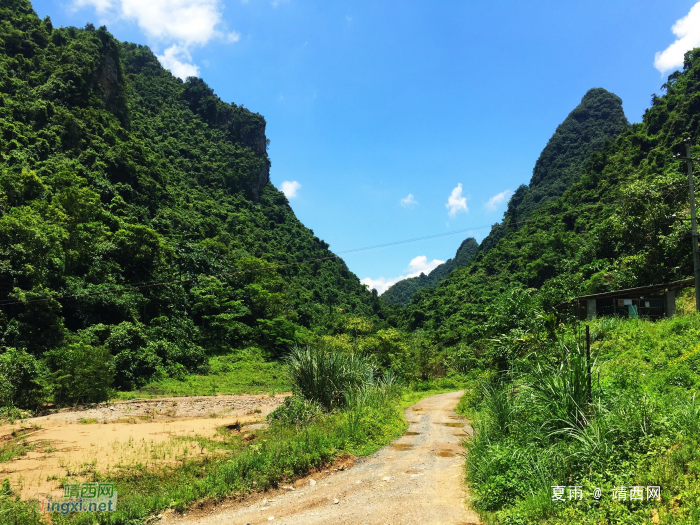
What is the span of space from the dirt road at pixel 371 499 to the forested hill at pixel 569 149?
88074mm

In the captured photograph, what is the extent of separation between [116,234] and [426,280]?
138 metres

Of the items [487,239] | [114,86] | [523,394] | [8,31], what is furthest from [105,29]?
[487,239]

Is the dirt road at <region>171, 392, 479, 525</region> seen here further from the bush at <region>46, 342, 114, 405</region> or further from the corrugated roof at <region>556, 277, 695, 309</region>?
the bush at <region>46, 342, 114, 405</region>

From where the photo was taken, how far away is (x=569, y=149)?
9944 cm

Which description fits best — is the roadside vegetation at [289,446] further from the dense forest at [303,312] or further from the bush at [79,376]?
the bush at [79,376]

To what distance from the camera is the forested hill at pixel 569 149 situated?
89500 millimetres

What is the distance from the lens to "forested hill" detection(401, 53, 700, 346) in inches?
867

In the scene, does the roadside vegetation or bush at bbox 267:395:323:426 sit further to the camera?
bush at bbox 267:395:323:426

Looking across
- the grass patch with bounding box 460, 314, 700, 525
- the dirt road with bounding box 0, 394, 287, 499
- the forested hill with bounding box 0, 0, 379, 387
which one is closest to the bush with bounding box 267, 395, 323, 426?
the dirt road with bounding box 0, 394, 287, 499

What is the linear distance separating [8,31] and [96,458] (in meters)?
64.2

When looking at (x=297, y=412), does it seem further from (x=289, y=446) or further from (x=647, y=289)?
(x=647, y=289)

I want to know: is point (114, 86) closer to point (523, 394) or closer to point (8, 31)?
point (8, 31)

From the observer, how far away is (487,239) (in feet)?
344

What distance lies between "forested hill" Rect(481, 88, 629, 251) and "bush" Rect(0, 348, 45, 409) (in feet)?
287
